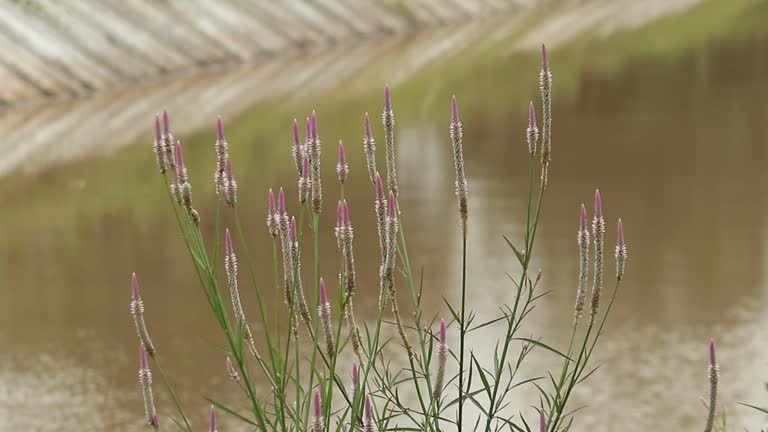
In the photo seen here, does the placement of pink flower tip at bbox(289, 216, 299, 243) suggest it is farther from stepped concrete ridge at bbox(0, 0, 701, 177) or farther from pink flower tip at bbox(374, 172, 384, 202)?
stepped concrete ridge at bbox(0, 0, 701, 177)

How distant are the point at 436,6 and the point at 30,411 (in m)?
9.41

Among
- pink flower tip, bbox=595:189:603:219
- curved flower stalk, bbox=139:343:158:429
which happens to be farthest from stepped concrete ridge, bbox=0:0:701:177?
pink flower tip, bbox=595:189:603:219

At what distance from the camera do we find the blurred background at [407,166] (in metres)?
5.08

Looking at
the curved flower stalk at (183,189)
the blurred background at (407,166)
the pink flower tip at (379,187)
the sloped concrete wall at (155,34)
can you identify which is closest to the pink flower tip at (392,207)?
the pink flower tip at (379,187)

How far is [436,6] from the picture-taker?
13602 mm

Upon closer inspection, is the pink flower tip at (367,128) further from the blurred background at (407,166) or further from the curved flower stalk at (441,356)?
the blurred background at (407,166)

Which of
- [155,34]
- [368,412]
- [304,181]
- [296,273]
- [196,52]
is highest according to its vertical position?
[155,34]

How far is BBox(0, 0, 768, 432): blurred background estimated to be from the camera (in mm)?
5078

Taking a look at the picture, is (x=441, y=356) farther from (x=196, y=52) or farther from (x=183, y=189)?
(x=196, y=52)

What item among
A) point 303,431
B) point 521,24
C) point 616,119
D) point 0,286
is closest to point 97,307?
point 0,286

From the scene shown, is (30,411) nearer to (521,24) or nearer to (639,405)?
(639,405)

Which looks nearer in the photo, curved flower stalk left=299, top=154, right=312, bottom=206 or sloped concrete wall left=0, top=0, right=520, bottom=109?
curved flower stalk left=299, top=154, right=312, bottom=206

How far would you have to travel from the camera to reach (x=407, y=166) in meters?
8.20

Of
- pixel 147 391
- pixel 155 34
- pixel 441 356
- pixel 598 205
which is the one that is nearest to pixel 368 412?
pixel 441 356
